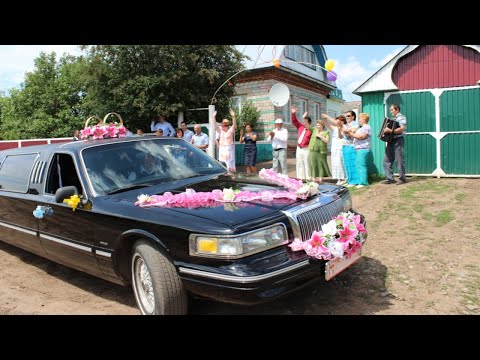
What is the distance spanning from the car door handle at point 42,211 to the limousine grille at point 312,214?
269cm

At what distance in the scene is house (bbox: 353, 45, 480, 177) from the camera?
9930 millimetres

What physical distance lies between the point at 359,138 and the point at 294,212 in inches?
259

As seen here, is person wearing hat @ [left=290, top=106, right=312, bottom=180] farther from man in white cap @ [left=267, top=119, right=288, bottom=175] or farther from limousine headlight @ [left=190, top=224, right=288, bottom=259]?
limousine headlight @ [left=190, top=224, right=288, bottom=259]

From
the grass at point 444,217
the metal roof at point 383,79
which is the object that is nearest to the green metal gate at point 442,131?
the metal roof at point 383,79

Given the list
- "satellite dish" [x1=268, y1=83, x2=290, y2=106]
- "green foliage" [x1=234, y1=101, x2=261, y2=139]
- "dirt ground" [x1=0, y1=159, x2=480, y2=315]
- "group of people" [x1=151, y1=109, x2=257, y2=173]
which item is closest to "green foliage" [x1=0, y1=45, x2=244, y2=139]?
"group of people" [x1=151, y1=109, x2=257, y2=173]

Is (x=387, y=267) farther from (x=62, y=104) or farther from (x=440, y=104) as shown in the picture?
(x=62, y=104)

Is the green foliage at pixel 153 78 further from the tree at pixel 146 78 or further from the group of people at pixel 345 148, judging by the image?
the group of people at pixel 345 148

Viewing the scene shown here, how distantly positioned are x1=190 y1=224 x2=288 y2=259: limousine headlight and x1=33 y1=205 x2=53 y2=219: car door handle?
7.18ft

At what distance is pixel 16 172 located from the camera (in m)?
5.42

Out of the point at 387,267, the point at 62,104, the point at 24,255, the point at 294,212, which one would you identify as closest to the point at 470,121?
the point at 387,267

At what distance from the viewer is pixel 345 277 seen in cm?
463

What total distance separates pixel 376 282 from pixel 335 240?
1322 millimetres

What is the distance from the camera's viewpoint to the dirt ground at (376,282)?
3.91 meters

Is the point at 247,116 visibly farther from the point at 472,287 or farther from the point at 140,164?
the point at 472,287
